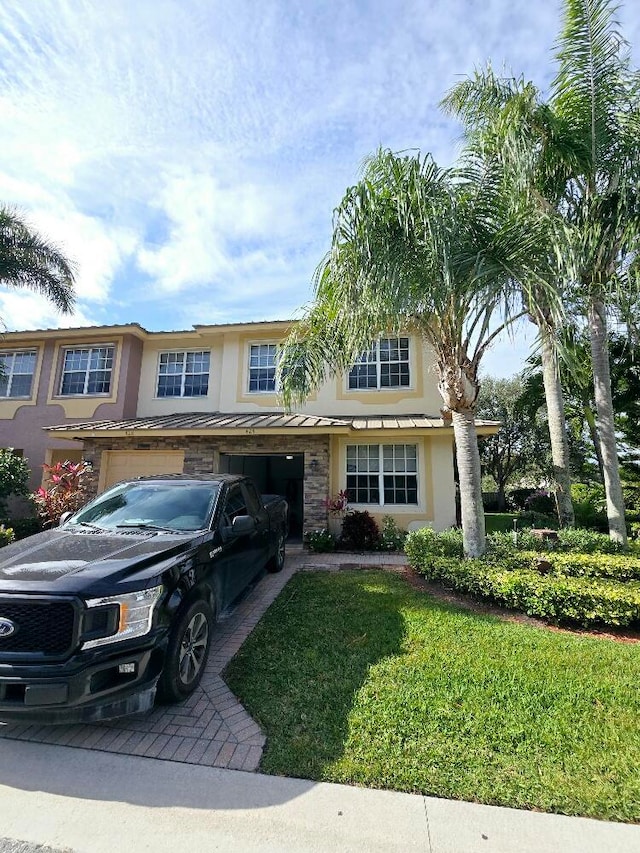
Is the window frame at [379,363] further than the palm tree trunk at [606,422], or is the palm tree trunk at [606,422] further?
the window frame at [379,363]

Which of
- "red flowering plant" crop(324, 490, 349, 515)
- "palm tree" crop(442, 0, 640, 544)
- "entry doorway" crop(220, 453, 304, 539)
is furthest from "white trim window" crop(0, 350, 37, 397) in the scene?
"palm tree" crop(442, 0, 640, 544)

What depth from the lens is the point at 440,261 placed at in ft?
19.9

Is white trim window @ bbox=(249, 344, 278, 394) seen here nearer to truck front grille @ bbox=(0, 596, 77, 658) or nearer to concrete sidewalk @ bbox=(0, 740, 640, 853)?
truck front grille @ bbox=(0, 596, 77, 658)

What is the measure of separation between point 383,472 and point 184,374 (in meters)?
7.68

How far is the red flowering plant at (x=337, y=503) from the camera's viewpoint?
35.7 ft

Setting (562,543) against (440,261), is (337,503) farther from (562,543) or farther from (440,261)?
(440,261)

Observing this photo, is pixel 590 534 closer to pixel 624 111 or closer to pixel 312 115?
pixel 624 111

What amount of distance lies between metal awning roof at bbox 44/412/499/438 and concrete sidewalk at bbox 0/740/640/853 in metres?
8.02

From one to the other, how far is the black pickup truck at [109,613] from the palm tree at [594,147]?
704 cm

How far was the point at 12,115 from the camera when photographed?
651 centimetres

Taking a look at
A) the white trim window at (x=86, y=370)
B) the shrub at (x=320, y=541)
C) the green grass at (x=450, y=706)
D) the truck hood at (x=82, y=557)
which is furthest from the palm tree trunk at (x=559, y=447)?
the white trim window at (x=86, y=370)

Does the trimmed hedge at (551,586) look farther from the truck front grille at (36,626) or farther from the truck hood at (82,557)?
the truck front grille at (36,626)

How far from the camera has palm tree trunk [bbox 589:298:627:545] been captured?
25.3 feet

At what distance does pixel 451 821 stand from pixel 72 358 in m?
16.0
